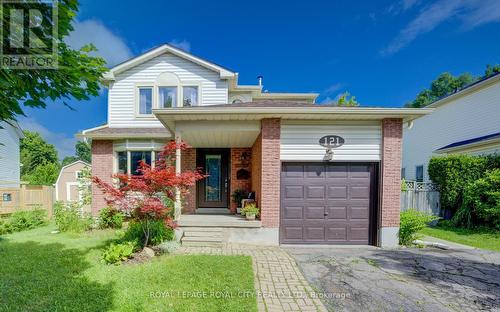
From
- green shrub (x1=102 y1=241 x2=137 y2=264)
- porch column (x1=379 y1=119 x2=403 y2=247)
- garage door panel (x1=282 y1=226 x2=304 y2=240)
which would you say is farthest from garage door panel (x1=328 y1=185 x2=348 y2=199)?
green shrub (x1=102 y1=241 x2=137 y2=264)

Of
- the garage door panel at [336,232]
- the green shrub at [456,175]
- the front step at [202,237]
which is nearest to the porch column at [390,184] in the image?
the garage door panel at [336,232]

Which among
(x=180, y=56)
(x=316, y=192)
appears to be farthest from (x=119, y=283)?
(x=180, y=56)

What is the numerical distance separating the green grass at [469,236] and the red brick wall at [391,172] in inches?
109

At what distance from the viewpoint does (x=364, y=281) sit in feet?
14.1

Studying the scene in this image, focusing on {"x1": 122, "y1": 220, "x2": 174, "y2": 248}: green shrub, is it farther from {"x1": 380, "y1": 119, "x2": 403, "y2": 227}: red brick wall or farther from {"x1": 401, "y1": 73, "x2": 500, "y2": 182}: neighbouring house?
{"x1": 401, "y1": 73, "x2": 500, "y2": 182}: neighbouring house

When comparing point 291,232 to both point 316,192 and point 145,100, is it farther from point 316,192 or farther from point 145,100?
point 145,100

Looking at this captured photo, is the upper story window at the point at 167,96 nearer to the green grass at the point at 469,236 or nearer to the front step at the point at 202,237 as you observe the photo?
the front step at the point at 202,237

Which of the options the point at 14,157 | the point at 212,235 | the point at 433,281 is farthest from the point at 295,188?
the point at 14,157

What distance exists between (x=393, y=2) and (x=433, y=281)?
1140cm

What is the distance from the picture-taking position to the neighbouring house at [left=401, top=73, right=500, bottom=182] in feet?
36.9

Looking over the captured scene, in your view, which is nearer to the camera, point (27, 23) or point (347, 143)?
point (27, 23)

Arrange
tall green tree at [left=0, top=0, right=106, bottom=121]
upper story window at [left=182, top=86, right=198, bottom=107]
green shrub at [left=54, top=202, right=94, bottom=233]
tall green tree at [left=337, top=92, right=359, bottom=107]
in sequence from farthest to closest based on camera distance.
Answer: tall green tree at [left=337, top=92, right=359, bottom=107]
upper story window at [left=182, top=86, right=198, bottom=107]
green shrub at [left=54, top=202, right=94, bottom=233]
tall green tree at [left=0, top=0, right=106, bottom=121]

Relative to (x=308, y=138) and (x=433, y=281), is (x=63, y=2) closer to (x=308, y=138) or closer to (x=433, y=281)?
(x=308, y=138)

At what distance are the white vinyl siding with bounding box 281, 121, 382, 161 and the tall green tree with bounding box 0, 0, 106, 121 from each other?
5017mm
